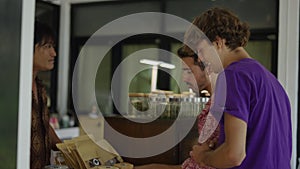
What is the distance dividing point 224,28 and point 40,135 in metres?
1.13

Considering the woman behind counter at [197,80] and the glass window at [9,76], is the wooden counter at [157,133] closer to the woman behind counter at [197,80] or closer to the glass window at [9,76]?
the woman behind counter at [197,80]

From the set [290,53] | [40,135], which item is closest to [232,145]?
[40,135]

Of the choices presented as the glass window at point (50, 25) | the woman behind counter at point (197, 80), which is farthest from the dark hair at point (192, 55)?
the glass window at point (50, 25)

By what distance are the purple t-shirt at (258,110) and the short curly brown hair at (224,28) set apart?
11cm

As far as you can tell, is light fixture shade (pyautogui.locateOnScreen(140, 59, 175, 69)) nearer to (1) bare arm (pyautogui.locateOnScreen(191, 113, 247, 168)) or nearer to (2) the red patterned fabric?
(2) the red patterned fabric

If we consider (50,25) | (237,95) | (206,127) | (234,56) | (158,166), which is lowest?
(158,166)

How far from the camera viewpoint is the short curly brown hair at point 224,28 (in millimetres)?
1477

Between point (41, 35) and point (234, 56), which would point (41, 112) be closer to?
point (41, 35)

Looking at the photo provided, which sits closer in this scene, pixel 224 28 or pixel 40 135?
pixel 224 28

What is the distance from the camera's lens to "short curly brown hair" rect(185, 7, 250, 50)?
148cm

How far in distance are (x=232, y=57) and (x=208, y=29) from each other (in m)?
0.14

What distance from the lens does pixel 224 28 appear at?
1.48 metres

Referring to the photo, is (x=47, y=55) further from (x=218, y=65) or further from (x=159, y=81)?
(x=159, y=81)

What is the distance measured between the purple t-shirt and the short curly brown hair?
0.35 ft
